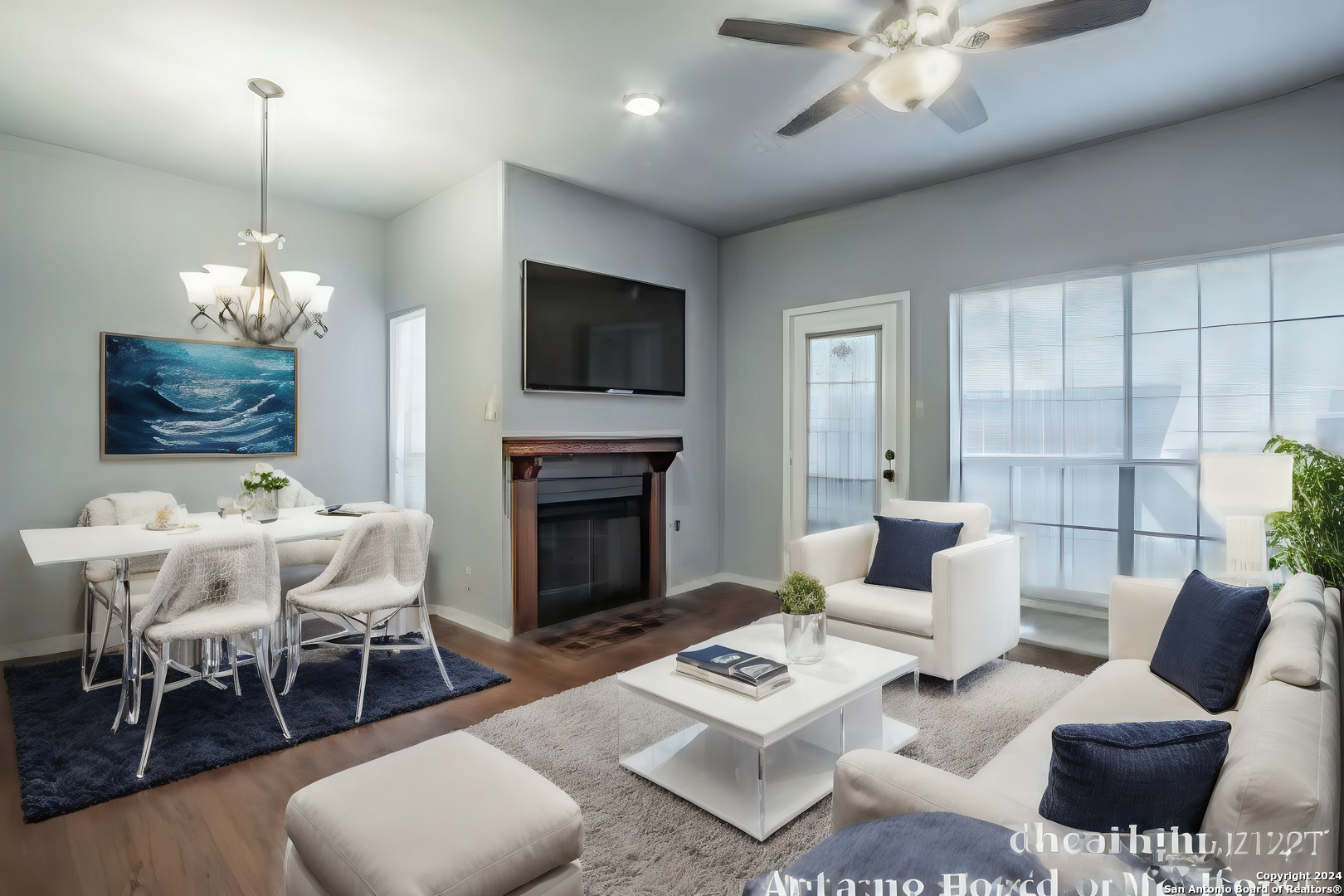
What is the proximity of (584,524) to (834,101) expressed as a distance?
2.93 meters

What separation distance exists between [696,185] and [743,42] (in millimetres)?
1655

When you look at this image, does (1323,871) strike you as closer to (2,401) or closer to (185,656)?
(185,656)

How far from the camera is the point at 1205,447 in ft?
11.1

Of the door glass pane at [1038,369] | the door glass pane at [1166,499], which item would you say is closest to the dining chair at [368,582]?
the door glass pane at [1038,369]

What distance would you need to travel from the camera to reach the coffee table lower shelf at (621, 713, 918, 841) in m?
2.06

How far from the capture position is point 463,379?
4.24 m

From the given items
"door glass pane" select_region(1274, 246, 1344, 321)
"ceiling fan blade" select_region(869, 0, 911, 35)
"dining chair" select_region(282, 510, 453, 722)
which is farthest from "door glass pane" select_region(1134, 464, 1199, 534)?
"dining chair" select_region(282, 510, 453, 722)

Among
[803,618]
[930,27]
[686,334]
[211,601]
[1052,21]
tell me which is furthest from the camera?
[686,334]

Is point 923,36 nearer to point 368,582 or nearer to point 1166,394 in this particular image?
point 1166,394

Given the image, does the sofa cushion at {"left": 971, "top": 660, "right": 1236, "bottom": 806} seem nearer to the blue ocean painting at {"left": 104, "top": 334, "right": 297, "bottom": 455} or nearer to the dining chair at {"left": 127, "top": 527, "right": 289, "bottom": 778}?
the dining chair at {"left": 127, "top": 527, "right": 289, "bottom": 778}

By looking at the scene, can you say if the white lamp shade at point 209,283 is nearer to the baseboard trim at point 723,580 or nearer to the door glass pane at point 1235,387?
the baseboard trim at point 723,580

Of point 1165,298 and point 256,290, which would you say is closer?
point 256,290

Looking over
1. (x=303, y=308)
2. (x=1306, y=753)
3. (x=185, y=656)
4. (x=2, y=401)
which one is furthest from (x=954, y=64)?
(x=2, y=401)

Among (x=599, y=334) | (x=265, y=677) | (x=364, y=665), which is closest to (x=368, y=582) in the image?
(x=364, y=665)
